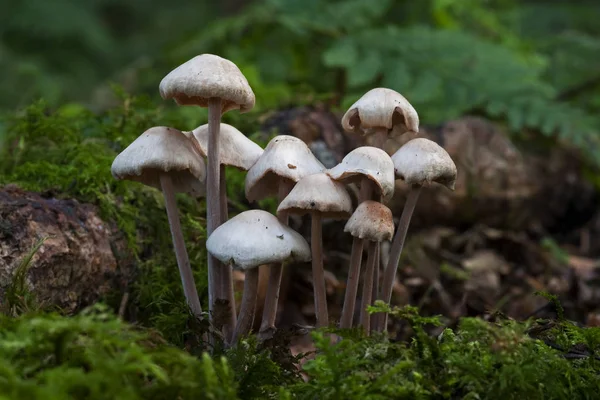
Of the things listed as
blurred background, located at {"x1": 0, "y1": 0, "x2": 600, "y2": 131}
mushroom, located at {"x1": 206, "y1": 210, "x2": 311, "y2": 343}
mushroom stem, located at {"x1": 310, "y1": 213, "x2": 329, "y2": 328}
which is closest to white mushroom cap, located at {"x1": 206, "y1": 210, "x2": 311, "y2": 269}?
mushroom, located at {"x1": 206, "y1": 210, "x2": 311, "y2": 343}

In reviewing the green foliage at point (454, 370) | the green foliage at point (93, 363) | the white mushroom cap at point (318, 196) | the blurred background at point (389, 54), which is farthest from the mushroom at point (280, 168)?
the blurred background at point (389, 54)

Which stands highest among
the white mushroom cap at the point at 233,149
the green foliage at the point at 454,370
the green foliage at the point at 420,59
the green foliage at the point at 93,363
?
the green foliage at the point at 420,59

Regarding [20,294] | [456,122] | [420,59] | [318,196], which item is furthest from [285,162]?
[420,59]

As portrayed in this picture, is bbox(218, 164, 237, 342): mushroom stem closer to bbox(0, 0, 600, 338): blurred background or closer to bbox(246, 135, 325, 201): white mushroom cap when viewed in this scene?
bbox(246, 135, 325, 201): white mushroom cap

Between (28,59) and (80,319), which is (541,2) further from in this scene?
(80,319)

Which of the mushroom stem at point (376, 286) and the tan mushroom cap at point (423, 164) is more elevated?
the tan mushroom cap at point (423, 164)

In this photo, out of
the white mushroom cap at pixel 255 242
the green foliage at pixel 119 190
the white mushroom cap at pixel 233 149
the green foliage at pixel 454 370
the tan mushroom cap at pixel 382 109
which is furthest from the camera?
the green foliage at pixel 119 190

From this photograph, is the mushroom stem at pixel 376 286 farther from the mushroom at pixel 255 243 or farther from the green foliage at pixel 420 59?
the green foliage at pixel 420 59

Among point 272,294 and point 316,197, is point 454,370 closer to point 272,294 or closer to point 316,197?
point 316,197
